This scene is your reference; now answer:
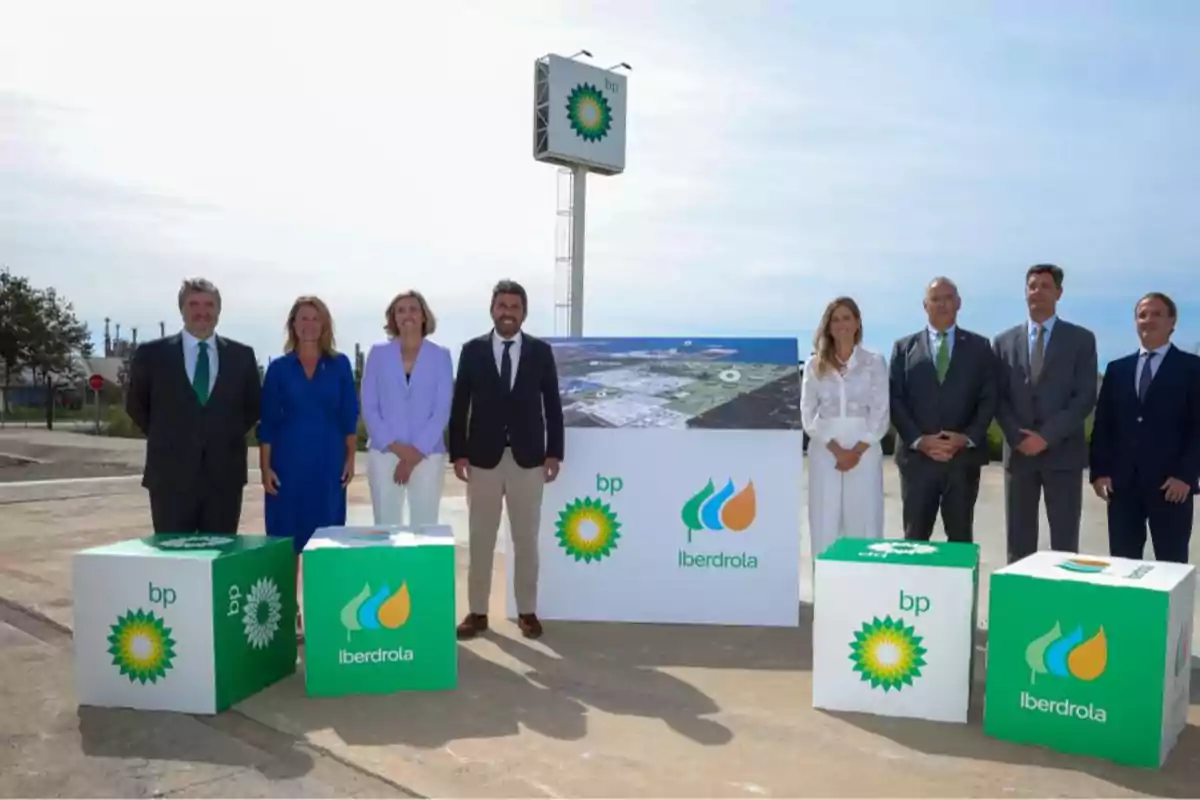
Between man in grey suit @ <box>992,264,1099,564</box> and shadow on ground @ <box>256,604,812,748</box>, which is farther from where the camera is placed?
man in grey suit @ <box>992,264,1099,564</box>

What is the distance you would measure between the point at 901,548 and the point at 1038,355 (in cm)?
153

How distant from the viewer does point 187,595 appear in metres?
3.56

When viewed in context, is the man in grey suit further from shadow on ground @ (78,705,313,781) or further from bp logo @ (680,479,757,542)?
shadow on ground @ (78,705,313,781)

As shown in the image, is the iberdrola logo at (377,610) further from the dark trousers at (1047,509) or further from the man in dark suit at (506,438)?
the dark trousers at (1047,509)

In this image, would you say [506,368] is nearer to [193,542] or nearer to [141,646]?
[193,542]

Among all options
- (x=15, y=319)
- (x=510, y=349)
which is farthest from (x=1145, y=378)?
(x=15, y=319)

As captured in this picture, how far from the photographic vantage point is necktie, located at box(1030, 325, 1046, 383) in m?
4.67

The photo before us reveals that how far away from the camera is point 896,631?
3596 mm

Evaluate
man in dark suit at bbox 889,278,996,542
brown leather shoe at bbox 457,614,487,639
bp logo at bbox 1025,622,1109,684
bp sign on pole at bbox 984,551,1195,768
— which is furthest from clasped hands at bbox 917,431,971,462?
brown leather shoe at bbox 457,614,487,639

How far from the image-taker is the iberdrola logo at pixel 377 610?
3748 millimetres

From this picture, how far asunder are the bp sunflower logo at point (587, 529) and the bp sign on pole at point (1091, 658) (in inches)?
80.9

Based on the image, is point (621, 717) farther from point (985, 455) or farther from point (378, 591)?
point (985, 455)

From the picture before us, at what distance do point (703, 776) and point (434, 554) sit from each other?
1.37 meters

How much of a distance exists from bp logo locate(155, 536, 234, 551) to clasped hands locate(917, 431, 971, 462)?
10.4 feet
